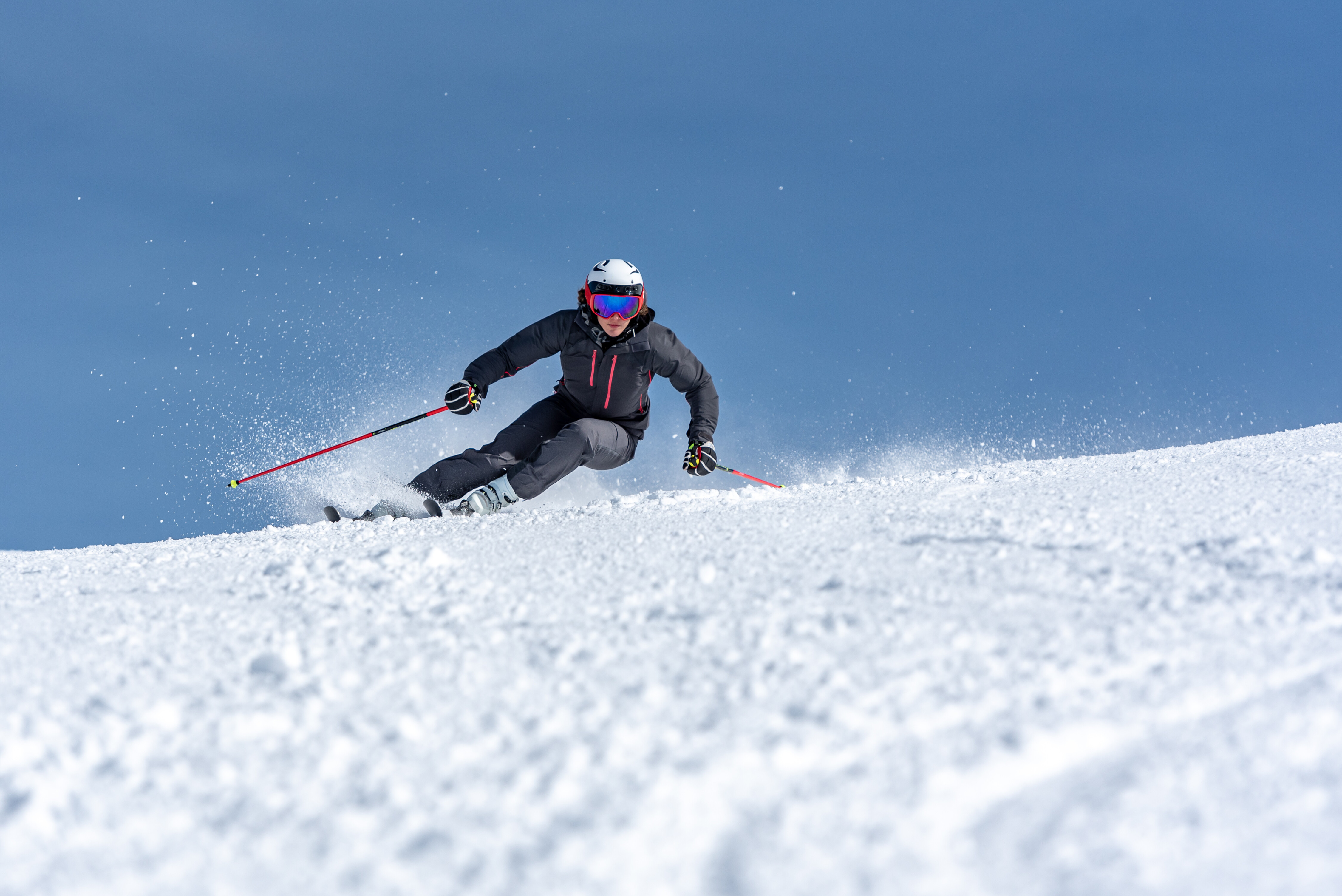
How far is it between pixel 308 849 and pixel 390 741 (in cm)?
27

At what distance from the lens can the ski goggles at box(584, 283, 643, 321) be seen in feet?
17.2

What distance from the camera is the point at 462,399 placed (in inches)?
211

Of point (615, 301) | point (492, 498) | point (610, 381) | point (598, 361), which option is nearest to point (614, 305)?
point (615, 301)

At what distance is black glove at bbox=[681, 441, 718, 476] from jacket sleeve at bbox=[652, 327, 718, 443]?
63mm

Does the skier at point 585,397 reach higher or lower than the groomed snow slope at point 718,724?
higher

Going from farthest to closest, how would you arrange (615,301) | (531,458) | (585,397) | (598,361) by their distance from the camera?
(585,397), (598,361), (615,301), (531,458)

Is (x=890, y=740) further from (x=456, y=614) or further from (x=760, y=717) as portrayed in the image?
(x=456, y=614)

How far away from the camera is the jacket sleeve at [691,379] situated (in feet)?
18.2

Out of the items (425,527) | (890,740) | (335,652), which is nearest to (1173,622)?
(890,740)

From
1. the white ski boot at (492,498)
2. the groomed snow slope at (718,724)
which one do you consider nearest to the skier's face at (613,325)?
the white ski boot at (492,498)

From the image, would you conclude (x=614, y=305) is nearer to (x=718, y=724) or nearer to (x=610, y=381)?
(x=610, y=381)

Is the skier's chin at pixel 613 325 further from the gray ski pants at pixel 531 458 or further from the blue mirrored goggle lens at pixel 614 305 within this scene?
the gray ski pants at pixel 531 458

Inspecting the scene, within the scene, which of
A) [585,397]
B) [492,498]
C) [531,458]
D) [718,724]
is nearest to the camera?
[718,724]

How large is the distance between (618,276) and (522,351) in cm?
88
